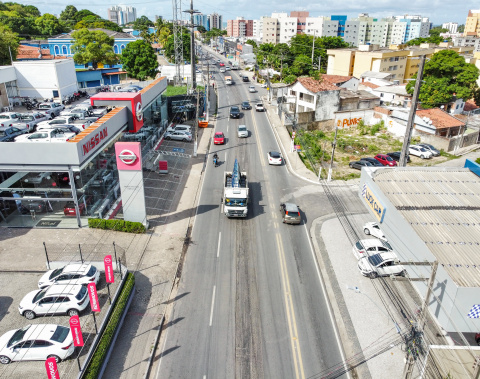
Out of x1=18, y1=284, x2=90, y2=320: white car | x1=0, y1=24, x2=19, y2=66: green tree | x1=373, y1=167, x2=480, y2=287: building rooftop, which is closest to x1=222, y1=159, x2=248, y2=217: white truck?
x1=373, y1=167, x2=480, y2=287: building rooftop

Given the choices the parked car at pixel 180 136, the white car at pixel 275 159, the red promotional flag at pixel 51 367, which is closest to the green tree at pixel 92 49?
the parked car at pixel 180 136

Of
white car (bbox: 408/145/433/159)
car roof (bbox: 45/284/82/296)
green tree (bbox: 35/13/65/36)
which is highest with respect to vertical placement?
green tree (bbox: 35/13/65/36)

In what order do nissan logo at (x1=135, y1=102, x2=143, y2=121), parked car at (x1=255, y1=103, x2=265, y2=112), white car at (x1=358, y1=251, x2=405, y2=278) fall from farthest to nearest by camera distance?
parked car at (x1=255, y1=103, x2=265, y2=112), nissan logo at (x1=135, y1=102, x2=143, y2=121), white car at (x1=358, y1=251, x2=405, y2=278)

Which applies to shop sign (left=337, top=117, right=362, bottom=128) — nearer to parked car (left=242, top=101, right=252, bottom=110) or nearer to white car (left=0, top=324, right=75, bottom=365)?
parked car (left=242, top=101, right=252, bottom=110)

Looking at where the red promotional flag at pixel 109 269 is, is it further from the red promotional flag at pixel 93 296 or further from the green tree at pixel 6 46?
the green tree at pixel 6 46

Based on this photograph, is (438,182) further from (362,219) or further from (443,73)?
(443,73)
